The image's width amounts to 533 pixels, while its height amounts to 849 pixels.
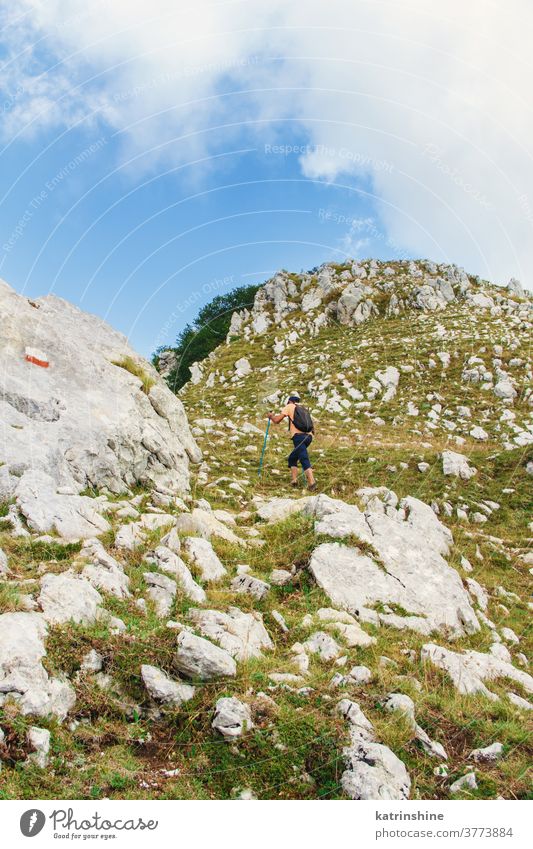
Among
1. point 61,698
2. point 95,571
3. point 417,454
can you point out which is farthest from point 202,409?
point 61,698

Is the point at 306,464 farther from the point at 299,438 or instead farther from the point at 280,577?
the point at 280,577

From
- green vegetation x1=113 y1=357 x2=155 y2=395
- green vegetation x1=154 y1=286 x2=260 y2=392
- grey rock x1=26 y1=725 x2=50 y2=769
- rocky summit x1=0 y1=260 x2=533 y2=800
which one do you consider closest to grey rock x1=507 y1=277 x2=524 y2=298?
green vegetation x1=154 y1=286 x2=260 y2=392

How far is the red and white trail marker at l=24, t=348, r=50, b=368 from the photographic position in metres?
11.7

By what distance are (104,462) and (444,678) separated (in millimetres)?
7798

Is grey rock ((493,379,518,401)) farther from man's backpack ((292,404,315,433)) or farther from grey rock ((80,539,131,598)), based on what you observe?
grey rock ((80,539,131,598))

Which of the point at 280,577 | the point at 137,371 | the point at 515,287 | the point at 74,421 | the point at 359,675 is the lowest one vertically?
the point at 359,675

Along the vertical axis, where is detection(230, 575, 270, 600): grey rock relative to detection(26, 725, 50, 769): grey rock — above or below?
above

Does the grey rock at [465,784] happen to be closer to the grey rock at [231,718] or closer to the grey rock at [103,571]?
the grey rock at [231,718]

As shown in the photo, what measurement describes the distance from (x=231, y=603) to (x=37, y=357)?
328 inches

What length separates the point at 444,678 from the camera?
20.3 ft

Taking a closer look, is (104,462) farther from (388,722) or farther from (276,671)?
(388,722)

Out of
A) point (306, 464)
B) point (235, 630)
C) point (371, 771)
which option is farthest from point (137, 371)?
point (371, 771)

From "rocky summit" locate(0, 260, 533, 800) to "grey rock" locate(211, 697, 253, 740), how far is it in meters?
0.02

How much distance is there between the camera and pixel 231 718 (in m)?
4.75
